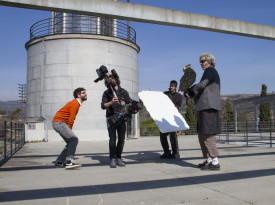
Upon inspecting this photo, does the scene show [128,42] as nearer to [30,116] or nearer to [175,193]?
[30,116]

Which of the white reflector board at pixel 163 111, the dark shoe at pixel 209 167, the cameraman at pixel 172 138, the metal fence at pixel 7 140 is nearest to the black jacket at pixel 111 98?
the white reflector board at pixel 163 111

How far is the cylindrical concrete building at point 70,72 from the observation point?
14023mm

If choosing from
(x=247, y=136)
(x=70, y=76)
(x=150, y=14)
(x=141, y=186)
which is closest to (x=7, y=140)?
(x=141, y=186)

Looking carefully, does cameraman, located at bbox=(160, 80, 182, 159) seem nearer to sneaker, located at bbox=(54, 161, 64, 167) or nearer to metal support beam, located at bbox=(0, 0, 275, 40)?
metal support beam, located at bbox=(0, 0, 275, 40)

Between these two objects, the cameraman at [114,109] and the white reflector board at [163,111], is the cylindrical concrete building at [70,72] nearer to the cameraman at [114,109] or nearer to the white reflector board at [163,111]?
the white reflector board at [163,111]

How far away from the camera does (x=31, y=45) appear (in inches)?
607

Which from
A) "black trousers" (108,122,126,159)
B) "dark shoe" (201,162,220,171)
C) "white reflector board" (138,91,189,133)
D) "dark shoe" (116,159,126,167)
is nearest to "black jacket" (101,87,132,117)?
"black trousers" (108,122,126,159)

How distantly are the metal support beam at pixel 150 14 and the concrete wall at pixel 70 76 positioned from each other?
1066cm

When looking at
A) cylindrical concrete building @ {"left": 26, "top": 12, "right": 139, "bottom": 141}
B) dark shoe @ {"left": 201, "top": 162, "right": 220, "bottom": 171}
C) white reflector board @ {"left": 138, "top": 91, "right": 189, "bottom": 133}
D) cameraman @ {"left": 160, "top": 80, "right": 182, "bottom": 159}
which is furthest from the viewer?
cylindrical concrete building @ {"left": 26, "top": 12, "right": 139, "bottom": 141}

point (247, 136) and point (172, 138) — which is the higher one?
point (172, 138)

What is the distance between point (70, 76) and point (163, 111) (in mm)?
9562

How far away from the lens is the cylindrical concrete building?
1402cm

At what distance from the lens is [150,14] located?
3.77 m

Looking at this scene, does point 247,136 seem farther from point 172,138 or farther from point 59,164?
point 59,164
